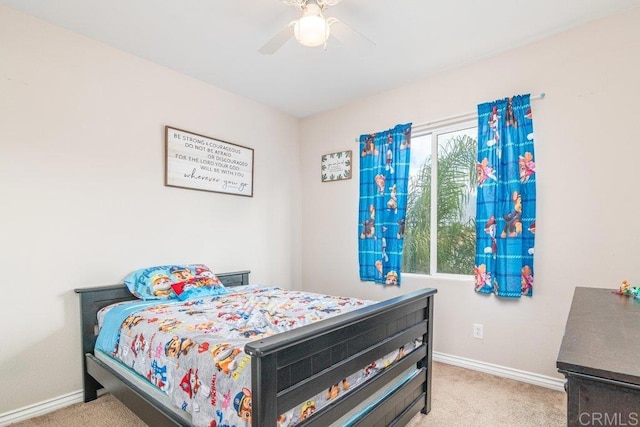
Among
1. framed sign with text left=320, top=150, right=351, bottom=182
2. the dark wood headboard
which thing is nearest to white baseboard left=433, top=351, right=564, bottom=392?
framed sign with text left=320, top=150, right=351, bottom=182

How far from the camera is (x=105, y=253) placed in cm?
248

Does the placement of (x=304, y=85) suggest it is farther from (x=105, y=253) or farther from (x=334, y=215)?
(x=105, y=253)

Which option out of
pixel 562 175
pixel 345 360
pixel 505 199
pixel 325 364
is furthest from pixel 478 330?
pixel 325 364

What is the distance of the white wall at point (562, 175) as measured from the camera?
2193 millimetres

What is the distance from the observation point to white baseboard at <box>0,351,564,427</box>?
206 centimetres

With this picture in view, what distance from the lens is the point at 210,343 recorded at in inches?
59.7

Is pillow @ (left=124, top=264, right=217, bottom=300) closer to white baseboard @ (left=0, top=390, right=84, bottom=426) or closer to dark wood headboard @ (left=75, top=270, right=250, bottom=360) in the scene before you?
dark wood headboard @ (left=75, top=270, right=250, bottom=360)

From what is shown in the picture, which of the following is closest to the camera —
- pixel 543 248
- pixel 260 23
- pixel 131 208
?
pixel 260 23

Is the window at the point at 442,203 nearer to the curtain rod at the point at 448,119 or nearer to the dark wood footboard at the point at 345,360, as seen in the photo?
the curtain rod at the point at 448,119

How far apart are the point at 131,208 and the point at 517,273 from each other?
3044 mm

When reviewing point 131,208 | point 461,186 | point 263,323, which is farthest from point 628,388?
point 131,208

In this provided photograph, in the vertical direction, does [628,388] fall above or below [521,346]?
above
